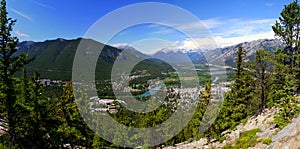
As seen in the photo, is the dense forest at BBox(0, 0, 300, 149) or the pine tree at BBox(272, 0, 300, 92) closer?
the dense forest at BBox(0, 0, 300, 149)

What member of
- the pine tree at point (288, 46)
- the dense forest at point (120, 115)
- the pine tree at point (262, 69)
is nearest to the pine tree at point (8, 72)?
the dense forest at point (120, 115)

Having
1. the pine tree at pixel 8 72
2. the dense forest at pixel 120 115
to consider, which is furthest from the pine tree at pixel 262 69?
the pine tree at pixel 8 72

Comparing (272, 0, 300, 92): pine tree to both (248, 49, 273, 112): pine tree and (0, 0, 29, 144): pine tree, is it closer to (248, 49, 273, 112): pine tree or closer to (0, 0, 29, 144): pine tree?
(248, 49, 273, 112): pine tree

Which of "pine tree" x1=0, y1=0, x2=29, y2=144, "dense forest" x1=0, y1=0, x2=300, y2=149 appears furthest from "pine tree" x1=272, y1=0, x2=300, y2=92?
"pine tree" x1=0, y1=0, x2=29, y2=144

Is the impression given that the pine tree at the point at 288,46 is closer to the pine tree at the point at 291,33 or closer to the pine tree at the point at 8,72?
the pine tree at the point at 291,33

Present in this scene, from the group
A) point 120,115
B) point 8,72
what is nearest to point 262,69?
point 120,115

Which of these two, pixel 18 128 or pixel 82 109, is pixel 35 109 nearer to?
pixel 18 128

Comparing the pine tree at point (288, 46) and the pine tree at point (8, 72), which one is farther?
the pine tree at point (288, 46)

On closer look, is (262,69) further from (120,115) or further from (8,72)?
(8,72)
